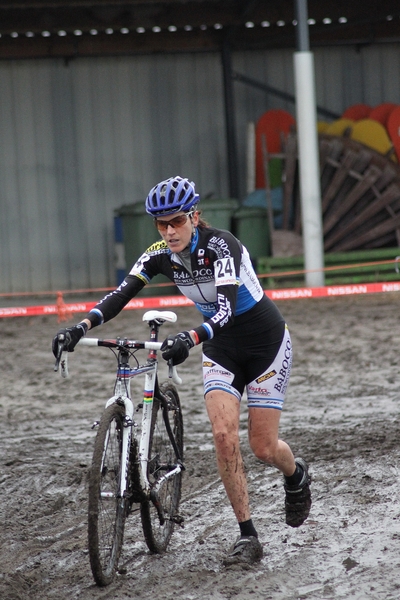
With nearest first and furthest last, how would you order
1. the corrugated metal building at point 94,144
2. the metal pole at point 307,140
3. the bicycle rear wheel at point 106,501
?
the bicycle rear wheel at point 106,501 → the metal pole at point 307,140 → the corrugated metal building at point 94,144

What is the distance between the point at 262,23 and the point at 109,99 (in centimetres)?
315

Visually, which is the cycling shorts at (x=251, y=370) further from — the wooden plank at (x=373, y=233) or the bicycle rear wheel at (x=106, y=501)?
the wooden plank at (x=373, y=233)

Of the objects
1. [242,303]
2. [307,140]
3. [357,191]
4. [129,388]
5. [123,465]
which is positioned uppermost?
[307,140]

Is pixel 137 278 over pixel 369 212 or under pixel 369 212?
under

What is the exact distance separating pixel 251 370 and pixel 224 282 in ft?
1.78

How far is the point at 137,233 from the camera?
1551cm

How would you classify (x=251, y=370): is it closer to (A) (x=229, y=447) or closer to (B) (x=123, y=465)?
(A) (x=229, y=447)

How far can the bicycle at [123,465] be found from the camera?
4.09 metres

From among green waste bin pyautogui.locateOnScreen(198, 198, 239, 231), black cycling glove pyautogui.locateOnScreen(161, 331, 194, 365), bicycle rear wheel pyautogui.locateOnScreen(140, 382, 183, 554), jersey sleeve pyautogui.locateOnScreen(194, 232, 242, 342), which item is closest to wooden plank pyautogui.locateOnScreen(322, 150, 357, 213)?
green waste bin pyautogui.locateOnScreen(198, 198, 239, 231)

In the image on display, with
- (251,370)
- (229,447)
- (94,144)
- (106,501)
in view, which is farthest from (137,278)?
(94,144)

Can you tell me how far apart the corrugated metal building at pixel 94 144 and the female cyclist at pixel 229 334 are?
1256 centimetres

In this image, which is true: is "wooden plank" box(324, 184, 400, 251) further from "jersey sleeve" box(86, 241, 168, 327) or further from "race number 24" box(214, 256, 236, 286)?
"race number 24" box(214, 256, 236, 286)

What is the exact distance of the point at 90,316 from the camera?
15.2 feet

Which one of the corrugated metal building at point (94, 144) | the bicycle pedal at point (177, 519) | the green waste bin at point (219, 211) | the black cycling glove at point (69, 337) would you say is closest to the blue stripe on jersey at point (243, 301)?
the black cycling glove at point (69, 337)
